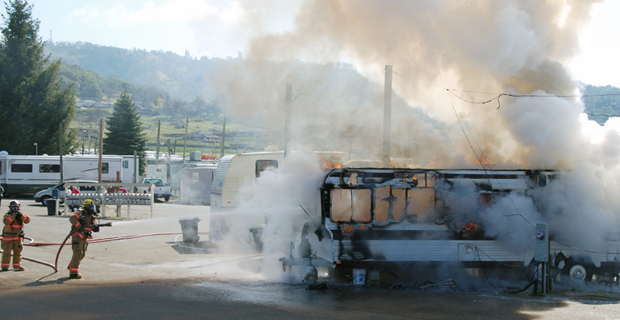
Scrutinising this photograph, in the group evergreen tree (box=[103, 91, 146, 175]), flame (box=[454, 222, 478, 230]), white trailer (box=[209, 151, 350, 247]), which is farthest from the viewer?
evergreen tree (box=[103, 91, 146, 175])

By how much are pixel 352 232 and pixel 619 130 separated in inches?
255

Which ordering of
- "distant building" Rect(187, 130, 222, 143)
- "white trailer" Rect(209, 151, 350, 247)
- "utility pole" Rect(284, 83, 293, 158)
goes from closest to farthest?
1. "white trailer" Rect(209, 151, 350, 247)
2. "utility pole" Rect(284, 83, 293, 158)
3. "distant building" Rect(187, 130, 222, 143)

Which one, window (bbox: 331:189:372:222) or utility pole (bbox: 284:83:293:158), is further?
utility pole (bbox: 284:83:293:158)

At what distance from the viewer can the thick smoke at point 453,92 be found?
9.43 m

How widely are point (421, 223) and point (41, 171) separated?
102ft

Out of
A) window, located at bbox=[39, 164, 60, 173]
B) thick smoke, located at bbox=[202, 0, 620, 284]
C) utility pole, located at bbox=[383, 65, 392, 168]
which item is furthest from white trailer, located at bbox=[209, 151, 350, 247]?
window, located at bbox=[39, 164, 60, 173]

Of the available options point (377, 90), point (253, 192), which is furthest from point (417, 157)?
point (253, 192)

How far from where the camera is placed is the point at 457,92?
46.2 feet

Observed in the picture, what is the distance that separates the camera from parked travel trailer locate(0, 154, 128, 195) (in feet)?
103

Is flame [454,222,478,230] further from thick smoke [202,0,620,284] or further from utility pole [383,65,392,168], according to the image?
utility pole [383,65,392,168]

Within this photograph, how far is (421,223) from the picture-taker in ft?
29.3

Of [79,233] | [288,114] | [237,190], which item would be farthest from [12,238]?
[288,114]

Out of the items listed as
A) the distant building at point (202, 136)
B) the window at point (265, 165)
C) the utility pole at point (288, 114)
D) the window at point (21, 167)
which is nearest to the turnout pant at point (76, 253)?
the window at point (265, 165)

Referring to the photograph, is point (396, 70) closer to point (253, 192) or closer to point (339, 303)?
point (253, 192)
